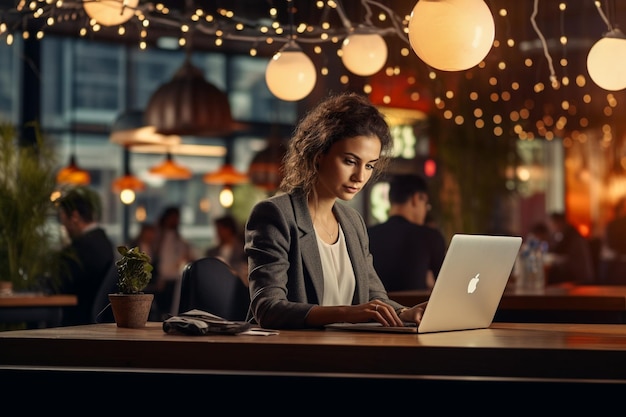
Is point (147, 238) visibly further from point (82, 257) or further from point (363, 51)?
point (363, 51)

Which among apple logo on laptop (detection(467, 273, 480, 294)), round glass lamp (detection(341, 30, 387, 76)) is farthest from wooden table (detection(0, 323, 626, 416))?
round glass lamp (detection(341, 30, 387, 76))

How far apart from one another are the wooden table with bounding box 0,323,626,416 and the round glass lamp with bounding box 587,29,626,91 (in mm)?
1910

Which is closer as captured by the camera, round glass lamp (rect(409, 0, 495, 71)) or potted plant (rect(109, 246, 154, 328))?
potted plant (rect(109, 246, 154, 328))

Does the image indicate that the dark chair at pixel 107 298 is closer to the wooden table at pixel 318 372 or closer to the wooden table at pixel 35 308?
the wooden table at pixel 318 372

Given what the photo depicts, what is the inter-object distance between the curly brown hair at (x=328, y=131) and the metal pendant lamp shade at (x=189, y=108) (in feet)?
12.5

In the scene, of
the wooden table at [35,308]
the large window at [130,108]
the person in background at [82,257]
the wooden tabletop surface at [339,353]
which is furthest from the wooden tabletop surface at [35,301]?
the large window at [130,108]

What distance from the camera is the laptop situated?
2.92m

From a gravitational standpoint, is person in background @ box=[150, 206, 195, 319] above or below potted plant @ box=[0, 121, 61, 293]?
below

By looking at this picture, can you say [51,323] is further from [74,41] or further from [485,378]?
[74,41]

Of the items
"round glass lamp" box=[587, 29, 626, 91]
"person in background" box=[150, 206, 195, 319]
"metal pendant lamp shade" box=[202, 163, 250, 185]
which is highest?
"round glass lamp" box=[587, 29, 626, 91]

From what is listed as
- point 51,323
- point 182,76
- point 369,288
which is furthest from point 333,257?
point 182,76

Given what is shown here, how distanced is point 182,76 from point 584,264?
4327mm

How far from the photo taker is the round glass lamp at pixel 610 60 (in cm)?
457

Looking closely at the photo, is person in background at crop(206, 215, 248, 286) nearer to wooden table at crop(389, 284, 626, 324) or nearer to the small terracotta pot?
wooden table at crop(389, 284, 626, 324)
